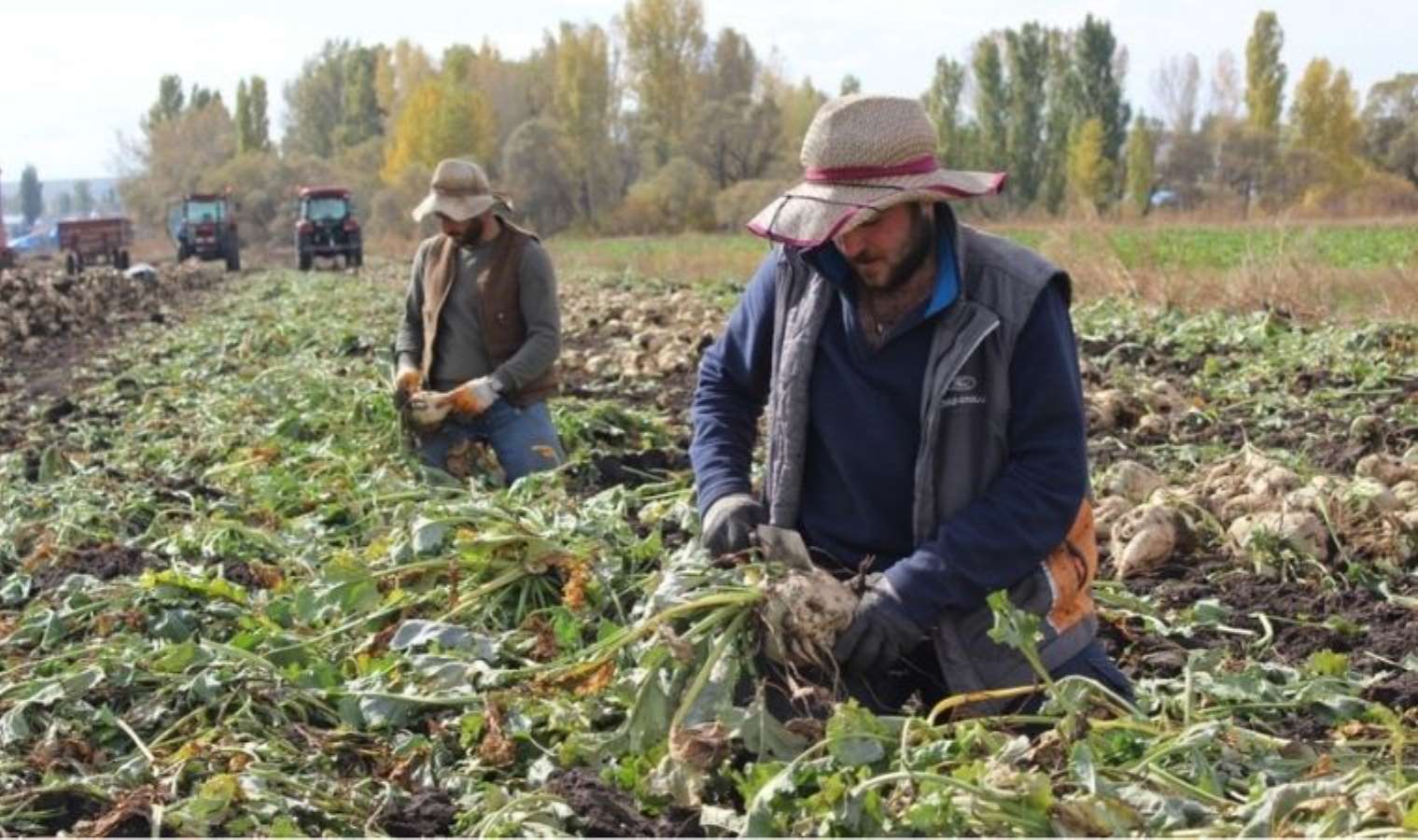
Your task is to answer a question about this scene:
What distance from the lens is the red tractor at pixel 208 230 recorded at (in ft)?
141

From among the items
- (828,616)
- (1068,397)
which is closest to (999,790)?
(828,616)

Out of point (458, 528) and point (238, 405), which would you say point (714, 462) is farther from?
point (238, 405)

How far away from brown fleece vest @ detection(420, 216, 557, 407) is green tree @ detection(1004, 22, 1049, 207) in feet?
215

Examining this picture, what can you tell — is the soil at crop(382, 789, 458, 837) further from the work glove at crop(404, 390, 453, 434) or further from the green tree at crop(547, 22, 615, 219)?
the green tree at crop(547, 22, 615, 219)

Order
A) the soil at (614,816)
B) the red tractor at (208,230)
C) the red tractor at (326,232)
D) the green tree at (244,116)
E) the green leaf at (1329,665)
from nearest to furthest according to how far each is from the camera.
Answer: the soil at (614,816) < the green leaf at (1329,665) < the red tractor at (326,232) < the red tractor at (208,230) < the green tree at (244,116)

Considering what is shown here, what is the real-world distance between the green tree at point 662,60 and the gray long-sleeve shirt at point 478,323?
66.9 m

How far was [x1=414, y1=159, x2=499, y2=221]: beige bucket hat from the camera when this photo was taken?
6762 millimetres

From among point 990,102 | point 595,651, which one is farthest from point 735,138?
point 595,651

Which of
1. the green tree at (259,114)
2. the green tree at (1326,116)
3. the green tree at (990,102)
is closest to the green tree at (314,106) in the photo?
the green tree at (259,114)

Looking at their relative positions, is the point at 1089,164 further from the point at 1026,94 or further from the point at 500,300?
the point at 500,300

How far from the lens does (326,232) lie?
129ft

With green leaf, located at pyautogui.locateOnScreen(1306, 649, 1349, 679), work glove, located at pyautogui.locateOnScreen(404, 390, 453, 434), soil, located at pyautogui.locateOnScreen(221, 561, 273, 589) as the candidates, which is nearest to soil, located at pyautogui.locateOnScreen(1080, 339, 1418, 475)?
work glove, located at pyautogui.locateOnScreen(404, 390, 453, 434)

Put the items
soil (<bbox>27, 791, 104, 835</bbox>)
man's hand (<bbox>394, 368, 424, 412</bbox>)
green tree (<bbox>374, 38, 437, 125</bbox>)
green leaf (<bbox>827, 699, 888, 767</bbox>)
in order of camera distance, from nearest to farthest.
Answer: green leaf (<bbox>827, 699, 888, 767</bbox>) < soil (<bbox>27, 791, 104, 835</bbox>) < man's hand (<bbox>394, 368, 424, 412</bbox>) < green tree (<bbox>374, 38, 437, 125</bbox>)

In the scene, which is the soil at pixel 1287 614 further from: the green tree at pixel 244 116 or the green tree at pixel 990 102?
the green tree at pixel 244 116
